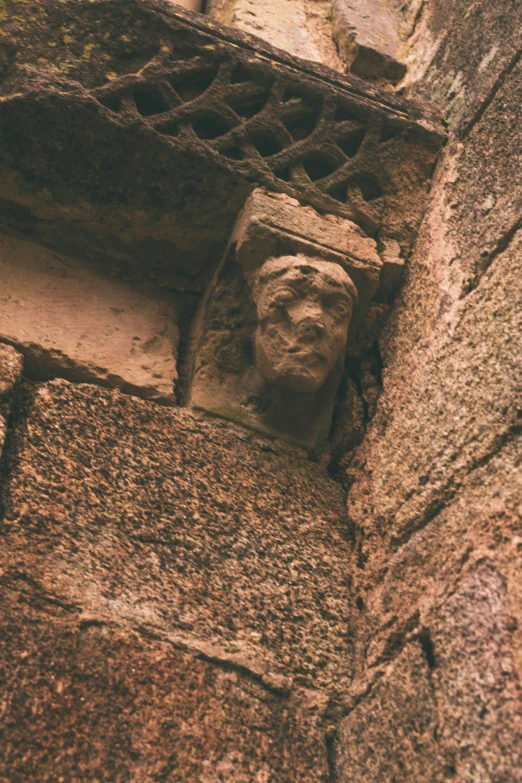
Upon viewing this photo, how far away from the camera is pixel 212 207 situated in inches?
122

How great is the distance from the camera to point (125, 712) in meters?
2.05

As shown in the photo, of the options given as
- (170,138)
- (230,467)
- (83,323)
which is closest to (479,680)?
(230,467)

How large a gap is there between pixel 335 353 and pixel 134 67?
4.16ft

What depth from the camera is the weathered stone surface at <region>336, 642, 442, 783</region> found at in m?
1.95

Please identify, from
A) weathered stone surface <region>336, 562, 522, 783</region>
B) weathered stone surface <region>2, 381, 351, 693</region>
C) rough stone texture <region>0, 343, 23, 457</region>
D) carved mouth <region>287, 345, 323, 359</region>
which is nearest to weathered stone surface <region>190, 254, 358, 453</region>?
carved mouth <region>287, 345, 323, 359</region>

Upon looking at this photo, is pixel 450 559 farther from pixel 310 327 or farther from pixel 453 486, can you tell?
pixel 310 327

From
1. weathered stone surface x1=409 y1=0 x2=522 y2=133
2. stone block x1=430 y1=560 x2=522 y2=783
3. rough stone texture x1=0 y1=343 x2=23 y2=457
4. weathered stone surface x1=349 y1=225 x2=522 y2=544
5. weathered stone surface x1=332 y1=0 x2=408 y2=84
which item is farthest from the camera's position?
weathered stone surface x1=332 y1=0 x2=408 y2=84

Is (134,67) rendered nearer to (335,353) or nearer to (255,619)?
(335,353)

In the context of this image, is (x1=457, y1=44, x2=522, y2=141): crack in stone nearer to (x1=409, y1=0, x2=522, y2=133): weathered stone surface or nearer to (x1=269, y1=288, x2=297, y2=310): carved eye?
(x1=409, y1=0, x2=522, y2=133): weathered stone surface

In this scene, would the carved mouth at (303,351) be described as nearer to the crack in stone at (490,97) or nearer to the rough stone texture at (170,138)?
the rough stone texture at (170,138)

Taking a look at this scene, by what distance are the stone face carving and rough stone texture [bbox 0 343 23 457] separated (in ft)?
1.86

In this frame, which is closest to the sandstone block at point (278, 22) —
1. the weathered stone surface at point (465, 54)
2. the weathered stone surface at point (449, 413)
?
the weathered stone surface at point (465, 54)

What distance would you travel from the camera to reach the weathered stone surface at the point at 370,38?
418 cm

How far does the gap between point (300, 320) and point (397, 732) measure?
124 cm
